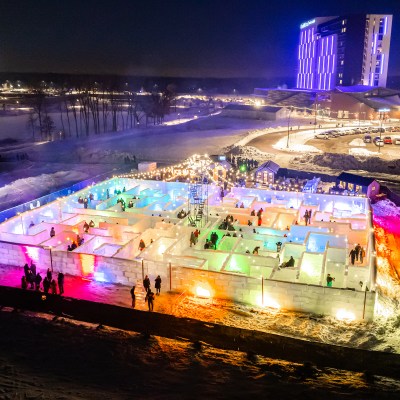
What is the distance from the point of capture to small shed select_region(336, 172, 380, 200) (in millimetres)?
23375

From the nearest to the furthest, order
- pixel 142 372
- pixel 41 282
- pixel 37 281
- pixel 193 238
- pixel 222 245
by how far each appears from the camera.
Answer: pixel 142 372 < pixel 37 281 < pixel 41 282 < pixel 193 238 < pixel 222 245

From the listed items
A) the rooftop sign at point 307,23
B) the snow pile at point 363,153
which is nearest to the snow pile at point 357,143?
the snow pile at point 363,153

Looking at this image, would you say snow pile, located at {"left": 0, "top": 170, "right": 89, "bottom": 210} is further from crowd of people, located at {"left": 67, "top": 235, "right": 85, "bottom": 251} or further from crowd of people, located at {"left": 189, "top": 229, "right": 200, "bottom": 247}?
crowd of people, located at {"left": 189, "top": 229, "right": 200, "bottom": 247}

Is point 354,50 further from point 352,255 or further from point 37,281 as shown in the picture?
point 37,281

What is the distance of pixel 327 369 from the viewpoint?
9141mm

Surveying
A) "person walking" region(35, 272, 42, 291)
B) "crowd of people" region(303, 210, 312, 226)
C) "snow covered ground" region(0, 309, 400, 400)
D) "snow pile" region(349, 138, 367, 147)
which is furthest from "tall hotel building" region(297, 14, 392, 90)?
"snow covered ground" region(0, 309, 400, 400)

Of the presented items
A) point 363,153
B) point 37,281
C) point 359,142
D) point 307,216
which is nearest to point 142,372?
point 37,281

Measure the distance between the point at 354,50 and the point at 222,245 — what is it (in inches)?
2746

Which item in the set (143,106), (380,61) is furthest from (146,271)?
(380,61)

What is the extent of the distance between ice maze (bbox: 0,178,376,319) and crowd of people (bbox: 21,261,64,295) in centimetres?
98

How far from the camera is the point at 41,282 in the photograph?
1356 centimetres

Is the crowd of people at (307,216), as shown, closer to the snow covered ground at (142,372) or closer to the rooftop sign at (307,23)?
the snow covered ground at (142,372)

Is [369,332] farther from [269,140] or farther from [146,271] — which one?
[269,140]

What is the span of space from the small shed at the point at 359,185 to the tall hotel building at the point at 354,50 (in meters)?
57.1
